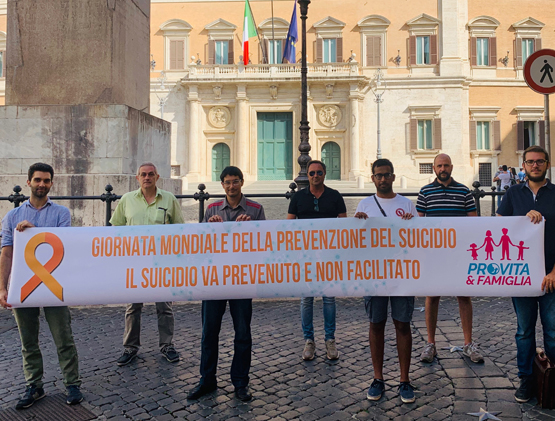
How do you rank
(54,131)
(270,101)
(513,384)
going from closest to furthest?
1. (513,384)
2. (54,131)
3. (270,101)

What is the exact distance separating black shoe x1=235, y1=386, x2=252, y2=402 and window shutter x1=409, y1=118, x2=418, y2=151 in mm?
32436

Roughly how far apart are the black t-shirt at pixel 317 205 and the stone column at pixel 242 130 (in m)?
29.6

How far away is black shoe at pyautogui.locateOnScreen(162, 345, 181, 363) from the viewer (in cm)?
466

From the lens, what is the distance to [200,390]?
3.89 metres

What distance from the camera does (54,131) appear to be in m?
7.22

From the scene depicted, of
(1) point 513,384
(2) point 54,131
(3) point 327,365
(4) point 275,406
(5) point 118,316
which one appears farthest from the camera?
(2) point 54,131

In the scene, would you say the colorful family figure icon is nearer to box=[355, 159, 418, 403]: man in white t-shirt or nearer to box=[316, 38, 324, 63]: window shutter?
box=[355, 159, 418, 403]: man in white t-shirt

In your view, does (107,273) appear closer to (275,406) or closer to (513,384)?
(275,406)

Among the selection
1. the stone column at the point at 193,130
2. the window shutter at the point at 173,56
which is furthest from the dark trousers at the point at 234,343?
the window shutter at the point at 173,56

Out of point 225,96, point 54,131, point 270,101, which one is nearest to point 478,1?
point 270,101

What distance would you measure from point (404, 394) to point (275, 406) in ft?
3.17

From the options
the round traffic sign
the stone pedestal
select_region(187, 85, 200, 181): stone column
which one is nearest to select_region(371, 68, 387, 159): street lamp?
select_region(187, 85, 200, 181): stone column

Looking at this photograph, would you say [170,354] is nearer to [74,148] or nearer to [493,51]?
[74,148]

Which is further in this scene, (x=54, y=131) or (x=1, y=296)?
(x=54, y=131)
